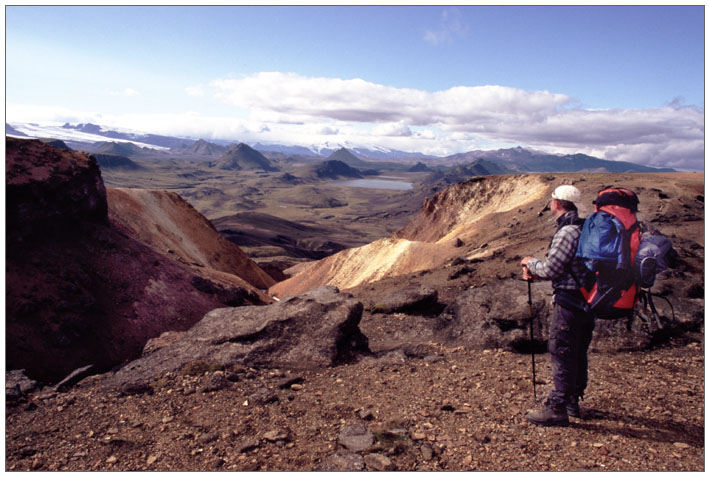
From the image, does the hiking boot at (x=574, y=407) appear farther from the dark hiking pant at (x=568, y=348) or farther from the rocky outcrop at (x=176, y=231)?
the rocky outcrop at (x=176, y=231)

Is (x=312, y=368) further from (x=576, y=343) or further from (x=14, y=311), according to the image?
(x=14, y=311)

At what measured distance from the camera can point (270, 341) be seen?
9.01 m

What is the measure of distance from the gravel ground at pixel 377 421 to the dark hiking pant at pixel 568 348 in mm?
452

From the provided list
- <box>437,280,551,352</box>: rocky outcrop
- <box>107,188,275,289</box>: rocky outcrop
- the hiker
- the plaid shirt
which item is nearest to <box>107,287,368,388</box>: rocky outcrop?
<box>437,280,551,352</box>: rocky outcrop

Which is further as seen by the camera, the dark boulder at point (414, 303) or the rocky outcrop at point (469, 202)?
the rocky outcrop at point (469, 202)

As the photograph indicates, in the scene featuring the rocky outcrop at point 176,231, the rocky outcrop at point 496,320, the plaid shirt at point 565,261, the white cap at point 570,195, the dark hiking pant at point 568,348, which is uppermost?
the white cap at point 570,195

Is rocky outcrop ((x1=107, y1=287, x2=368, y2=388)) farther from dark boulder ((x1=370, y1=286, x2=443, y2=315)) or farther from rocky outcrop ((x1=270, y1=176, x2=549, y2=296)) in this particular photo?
rocky outcrop ((x1=270, y1=176, x2=549, y2=296))

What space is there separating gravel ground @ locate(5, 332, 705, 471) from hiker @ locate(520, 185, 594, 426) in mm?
298

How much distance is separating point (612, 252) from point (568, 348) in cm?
137

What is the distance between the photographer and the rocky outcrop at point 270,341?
846cm

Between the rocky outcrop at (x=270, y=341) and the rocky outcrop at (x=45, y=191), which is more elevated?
the rocky outcrop at (x=45, y=191)

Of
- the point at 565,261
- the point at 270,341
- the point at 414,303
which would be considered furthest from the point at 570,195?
the point at 414,303

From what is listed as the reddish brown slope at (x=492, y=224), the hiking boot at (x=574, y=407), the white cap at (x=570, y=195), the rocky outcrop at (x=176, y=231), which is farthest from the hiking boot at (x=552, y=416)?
the rocky outcrop at (x=176, y=231)

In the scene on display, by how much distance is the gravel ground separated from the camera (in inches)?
202
